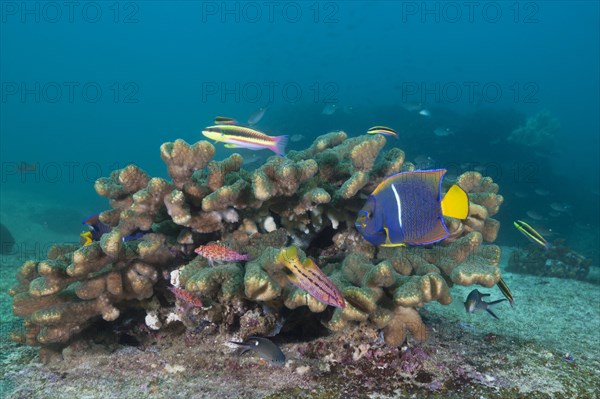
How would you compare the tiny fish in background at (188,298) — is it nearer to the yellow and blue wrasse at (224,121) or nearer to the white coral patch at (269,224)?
the white coral patch at (269,224)

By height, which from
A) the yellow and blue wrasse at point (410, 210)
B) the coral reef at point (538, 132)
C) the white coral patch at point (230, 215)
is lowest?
the coral reef at point (538, 132)

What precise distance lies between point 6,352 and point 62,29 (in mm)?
180931

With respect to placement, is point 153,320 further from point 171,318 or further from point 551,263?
point 551,263

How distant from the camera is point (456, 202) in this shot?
1956 millimetres

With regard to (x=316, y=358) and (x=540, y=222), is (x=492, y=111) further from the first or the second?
(x=316, y=358)

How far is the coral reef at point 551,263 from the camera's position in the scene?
9.66 meters

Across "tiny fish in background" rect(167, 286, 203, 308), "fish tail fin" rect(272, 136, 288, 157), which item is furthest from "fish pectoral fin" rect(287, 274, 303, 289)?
"fish tail fin" rect(272, 136, 288, 157)

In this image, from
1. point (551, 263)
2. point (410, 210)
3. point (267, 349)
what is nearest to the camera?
point (410, 210)

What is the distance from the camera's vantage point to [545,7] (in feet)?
447

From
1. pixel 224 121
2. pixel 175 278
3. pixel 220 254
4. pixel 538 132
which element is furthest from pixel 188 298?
pixel 538 132

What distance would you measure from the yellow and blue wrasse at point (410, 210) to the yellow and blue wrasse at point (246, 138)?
84.0 inches

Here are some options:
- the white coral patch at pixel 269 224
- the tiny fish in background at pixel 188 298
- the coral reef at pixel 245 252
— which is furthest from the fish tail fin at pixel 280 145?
the tiny fish in background at pixel 188 298

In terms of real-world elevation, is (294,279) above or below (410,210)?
below

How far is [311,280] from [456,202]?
0.95 meters
